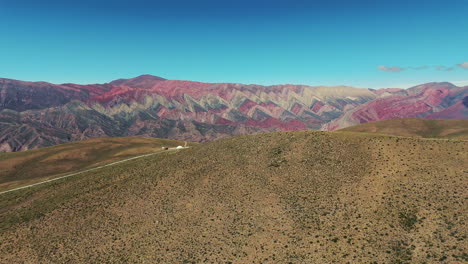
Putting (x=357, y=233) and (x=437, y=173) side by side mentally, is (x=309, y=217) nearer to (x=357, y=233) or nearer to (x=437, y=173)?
(x=357, y=233)

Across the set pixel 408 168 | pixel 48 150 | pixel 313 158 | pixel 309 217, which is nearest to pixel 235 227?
pixel 309 217

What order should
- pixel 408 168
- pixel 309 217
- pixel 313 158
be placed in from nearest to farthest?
pixel 309 217
pixel 408 168
pixel 313 158

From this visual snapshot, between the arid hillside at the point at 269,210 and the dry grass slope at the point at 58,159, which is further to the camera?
the dry grass slope at the point at 58,159

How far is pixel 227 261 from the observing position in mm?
40781

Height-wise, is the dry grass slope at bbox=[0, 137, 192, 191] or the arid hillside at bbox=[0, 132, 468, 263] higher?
the arid hillside at bbox=[0, 132, 468, 263]

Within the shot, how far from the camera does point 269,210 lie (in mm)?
53062

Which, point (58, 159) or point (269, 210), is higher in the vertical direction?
point (269, 210)

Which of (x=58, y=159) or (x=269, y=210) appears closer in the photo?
(x=269, y=210)

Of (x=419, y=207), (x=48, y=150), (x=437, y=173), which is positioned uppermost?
(x=437, y=173)

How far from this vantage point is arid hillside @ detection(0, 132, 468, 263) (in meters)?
40.9

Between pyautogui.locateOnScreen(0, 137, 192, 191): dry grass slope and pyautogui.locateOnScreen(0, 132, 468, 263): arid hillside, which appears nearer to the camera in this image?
pyautogui.locateOnScreen(0, 132, 468, 263): arid hillside

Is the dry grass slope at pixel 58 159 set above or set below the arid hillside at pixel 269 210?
below

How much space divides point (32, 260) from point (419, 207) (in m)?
67.7

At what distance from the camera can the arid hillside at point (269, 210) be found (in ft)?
134
